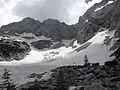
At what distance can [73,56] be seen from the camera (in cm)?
10756

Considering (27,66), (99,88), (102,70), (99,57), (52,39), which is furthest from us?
(52,39)

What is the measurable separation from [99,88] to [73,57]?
64685 millimetres

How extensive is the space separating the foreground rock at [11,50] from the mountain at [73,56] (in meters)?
4.20

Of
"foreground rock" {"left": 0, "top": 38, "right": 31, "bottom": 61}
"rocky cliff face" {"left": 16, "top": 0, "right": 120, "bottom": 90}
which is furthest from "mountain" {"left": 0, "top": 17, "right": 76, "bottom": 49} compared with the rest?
"rocky cliff face" {"left": 16, "top": 0, "right": 120, "bottom": 90}

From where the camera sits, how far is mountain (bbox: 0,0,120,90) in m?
56.7

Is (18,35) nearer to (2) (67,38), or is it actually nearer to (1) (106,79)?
(2) (67,38)

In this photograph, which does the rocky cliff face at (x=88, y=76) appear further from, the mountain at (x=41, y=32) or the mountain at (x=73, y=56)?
the mountain at (x=41, y=32)

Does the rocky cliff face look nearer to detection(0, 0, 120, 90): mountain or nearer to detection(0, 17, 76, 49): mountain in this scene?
detection(0, 0, 120, 90): mountain

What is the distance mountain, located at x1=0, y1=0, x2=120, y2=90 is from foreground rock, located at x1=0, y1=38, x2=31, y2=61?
4.20m

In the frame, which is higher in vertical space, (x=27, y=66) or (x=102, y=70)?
(x=27, y=66)

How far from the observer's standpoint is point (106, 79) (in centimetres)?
5416

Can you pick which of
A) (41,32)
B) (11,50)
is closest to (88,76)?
(11,50)

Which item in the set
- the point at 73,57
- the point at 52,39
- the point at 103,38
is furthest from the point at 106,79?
the point at 52,39

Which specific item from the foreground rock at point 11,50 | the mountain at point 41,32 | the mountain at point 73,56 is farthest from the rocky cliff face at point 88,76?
the mountain at point 41,32
